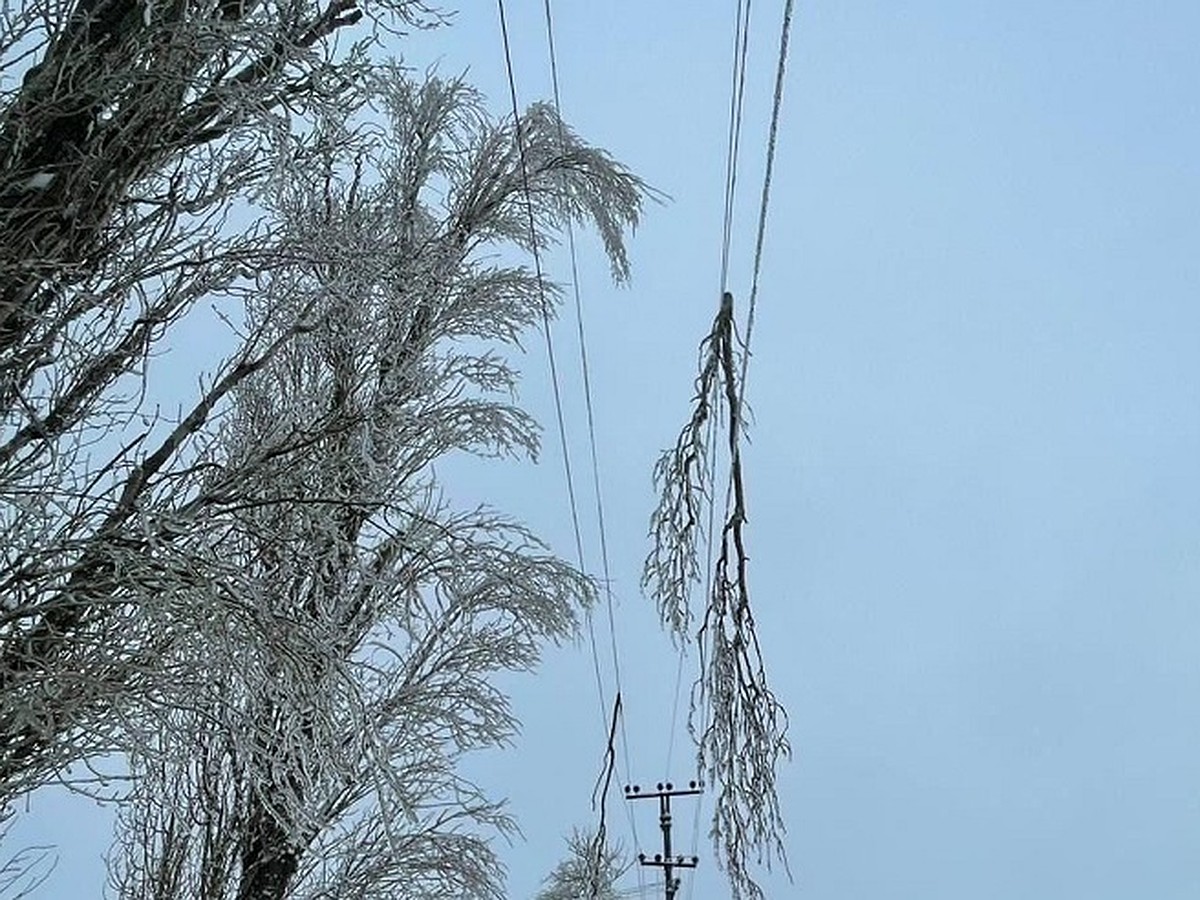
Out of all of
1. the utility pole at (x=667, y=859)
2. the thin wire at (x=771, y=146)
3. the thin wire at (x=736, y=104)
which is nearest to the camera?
the thin wire at (x=771, y=146)

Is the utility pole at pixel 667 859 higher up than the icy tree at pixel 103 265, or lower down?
higher up

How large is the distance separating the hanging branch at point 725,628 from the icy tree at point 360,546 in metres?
1.02

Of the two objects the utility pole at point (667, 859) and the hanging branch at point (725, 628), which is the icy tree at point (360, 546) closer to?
the hanging branch at point (725, 628)

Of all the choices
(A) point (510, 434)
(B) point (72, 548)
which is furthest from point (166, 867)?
(B) point (72, 548)

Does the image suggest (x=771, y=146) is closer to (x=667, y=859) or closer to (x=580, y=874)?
(x=580, y=874)

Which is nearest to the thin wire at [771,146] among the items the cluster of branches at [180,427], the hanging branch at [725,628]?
the hanging branch at [725,628]

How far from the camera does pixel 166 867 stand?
5750 mm

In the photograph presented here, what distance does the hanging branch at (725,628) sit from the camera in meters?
2.24

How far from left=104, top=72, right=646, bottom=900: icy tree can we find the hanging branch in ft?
3.35

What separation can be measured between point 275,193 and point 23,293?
0.57m

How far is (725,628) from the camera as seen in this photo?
227 cm

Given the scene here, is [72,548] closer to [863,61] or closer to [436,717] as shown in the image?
[863,61]

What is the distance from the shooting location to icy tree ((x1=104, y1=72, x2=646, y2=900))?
327 centimetres

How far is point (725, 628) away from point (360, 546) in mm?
2642
